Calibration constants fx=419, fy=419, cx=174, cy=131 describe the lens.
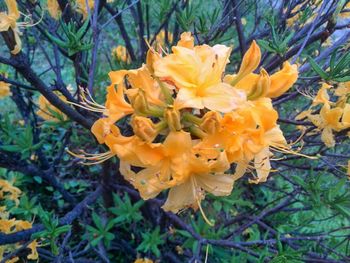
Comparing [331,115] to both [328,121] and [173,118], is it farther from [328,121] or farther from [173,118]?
[173,118]

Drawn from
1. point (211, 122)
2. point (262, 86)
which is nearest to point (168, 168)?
point (211, 122)

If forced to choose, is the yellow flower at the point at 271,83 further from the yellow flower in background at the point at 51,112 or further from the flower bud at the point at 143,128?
the yellow flower in background at the point at 51,112

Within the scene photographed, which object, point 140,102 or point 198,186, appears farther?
point 198,186

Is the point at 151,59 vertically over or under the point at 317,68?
over

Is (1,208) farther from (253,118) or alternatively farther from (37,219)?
(253,118)

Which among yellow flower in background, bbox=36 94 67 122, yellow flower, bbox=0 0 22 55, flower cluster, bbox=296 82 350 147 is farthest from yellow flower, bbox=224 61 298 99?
yellow flower in background, bbox=36 94 67 122

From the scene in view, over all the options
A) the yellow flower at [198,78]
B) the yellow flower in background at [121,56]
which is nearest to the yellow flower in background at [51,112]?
the yellow flower in background at [121,56]

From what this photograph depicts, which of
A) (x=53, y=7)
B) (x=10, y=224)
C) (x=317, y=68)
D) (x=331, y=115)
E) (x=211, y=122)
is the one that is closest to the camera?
(x=211, y=122)
